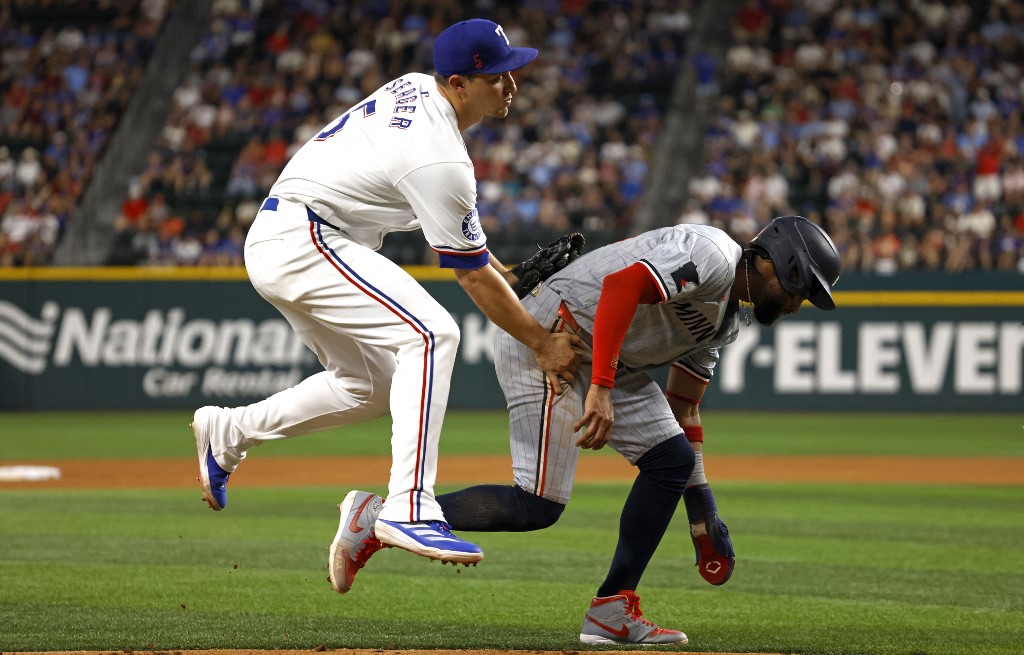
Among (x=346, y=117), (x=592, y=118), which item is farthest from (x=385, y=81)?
(x=346, y=117)

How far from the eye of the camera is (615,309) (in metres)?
4.37

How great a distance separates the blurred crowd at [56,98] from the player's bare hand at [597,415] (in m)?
15.0

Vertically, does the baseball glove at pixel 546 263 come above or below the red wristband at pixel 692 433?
above

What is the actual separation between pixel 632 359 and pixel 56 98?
18233mm

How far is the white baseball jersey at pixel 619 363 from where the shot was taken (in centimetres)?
467

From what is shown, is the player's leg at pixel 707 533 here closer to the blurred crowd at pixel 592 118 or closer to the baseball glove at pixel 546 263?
the baseball glove at pixel 546 263

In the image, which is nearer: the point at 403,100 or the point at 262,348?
the point at 403,100

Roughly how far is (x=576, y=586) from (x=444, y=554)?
2303 millimetres

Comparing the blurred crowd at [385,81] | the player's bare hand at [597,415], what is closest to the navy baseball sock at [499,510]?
the player's bare hand at [597,415]

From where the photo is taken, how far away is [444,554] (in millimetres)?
4152

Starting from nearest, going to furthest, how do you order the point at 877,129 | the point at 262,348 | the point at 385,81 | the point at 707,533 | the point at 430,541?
the point at 430,541 < the point at 707,533 < the point at 262,348 < the point at 877,129 < the point at 385,81

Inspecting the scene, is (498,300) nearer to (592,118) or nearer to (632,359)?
(632,359)

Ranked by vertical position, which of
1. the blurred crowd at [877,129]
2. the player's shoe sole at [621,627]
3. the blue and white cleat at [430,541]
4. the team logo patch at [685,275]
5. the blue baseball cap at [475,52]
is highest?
the blurred crowd at [877,129]

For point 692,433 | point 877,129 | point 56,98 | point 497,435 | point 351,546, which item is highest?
point 56,98
